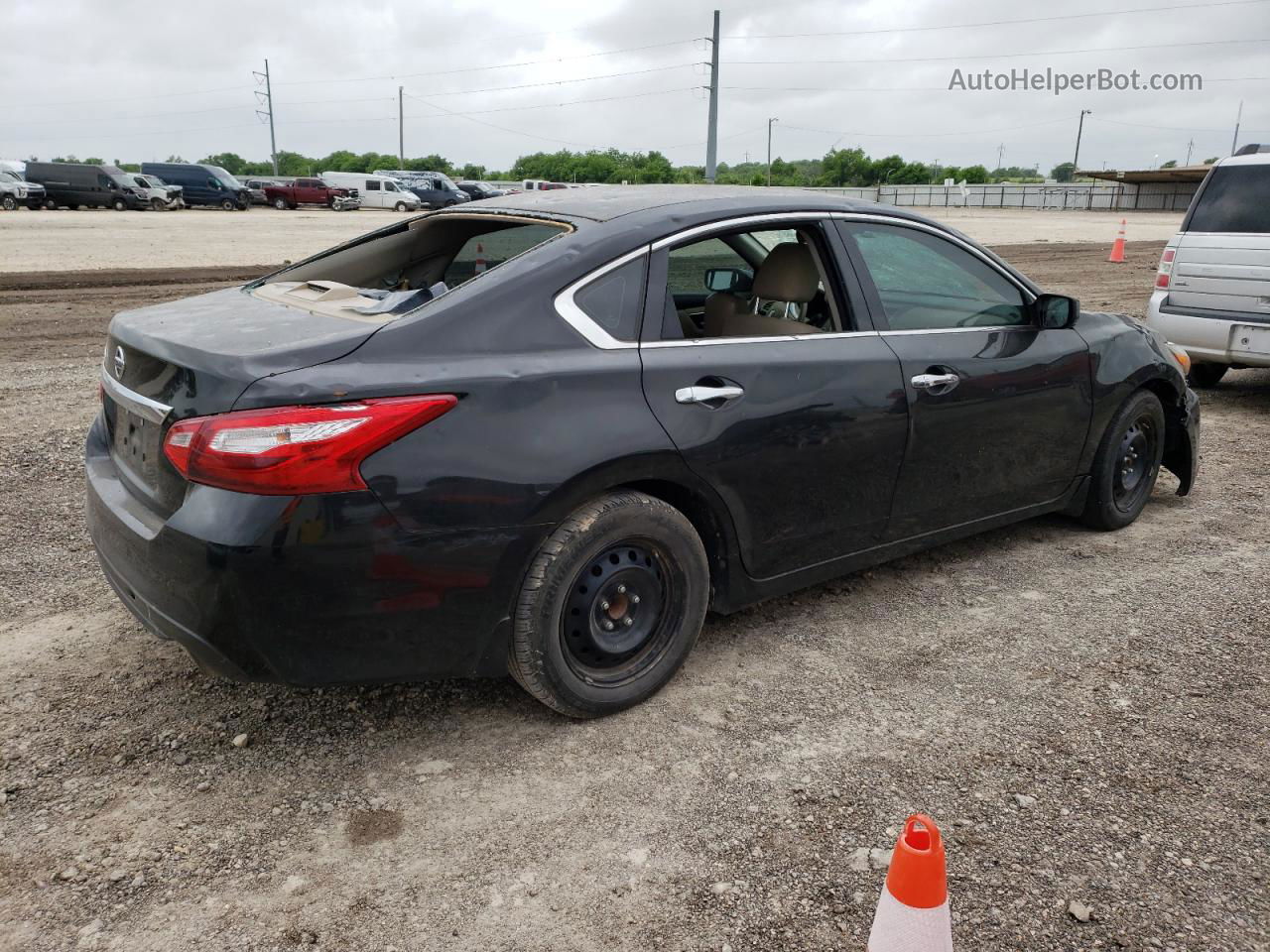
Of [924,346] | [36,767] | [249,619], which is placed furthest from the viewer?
[924,346]

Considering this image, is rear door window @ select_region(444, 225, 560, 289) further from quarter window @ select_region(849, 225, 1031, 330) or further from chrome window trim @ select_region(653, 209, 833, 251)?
quarter window @ select_region(849, 225, 1031, 330)

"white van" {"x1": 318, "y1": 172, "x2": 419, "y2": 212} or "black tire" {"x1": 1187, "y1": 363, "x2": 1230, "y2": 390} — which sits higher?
"white van" {"x1": 318, "y1": 172, "x2": 419, "y2": 212}

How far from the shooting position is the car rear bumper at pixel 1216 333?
7.36 m

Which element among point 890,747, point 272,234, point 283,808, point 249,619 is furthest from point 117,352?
point 272,234

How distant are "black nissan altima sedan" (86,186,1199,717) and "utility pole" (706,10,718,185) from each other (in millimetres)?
48993

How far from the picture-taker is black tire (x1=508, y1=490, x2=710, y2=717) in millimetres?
2975

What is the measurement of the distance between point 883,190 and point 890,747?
7909cm

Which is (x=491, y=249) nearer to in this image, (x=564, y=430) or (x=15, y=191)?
(x=564, y=430)

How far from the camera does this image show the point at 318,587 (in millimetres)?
2627

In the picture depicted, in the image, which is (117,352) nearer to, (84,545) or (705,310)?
(84,545)

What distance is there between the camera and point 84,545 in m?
4.53

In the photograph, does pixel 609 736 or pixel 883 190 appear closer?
pixel 609 736

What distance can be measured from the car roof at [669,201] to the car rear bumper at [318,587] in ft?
4.21

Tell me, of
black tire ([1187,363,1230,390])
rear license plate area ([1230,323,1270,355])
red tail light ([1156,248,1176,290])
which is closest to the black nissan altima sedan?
rear license plate area ([1230,323,1270,355])
